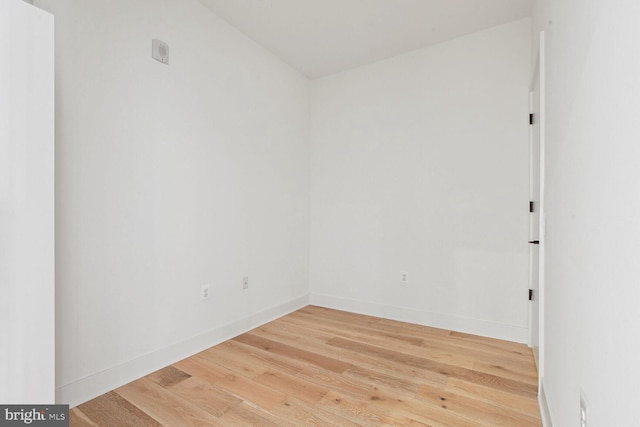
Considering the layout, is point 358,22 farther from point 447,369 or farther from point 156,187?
point 447,369

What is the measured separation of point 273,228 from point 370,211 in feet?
3.45

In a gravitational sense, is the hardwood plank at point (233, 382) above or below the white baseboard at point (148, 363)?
below

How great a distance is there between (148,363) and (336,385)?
1.29 m

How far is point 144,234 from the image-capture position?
220 centimetres

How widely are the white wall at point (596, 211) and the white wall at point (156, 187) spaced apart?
7.60 feet

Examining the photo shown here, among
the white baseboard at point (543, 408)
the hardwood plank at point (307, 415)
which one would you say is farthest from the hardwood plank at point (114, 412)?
the white baseboard at point (543, 408)

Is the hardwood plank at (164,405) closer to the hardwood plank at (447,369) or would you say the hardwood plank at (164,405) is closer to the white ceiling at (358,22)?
the hardwood plank at (447,369)

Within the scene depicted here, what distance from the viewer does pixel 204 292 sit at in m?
2.62

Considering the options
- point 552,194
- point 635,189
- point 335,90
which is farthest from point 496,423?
point 335,90

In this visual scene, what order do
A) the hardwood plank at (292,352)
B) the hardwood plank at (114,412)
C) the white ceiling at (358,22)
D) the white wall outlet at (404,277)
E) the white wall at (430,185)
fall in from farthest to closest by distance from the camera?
1. the white wall outlet at (404,277)
2. the white wall at (430,185)
3. the white ceiling at (358,22)
4. the hardwood plank at (292,352)
5. the hardwood plank at (114,412)

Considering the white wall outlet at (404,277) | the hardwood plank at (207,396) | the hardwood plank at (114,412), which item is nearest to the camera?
the hardwood plank at (114,412)

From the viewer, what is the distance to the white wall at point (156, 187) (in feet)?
6.04
